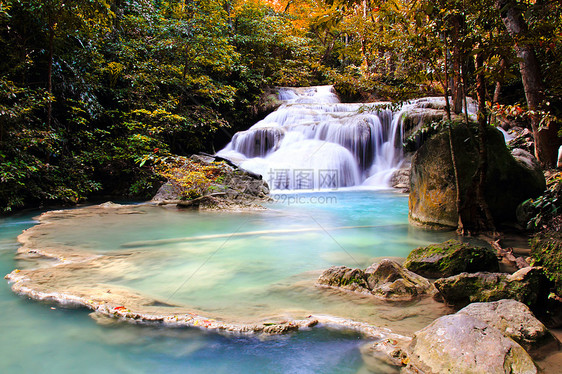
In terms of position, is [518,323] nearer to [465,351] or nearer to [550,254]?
[465,351]

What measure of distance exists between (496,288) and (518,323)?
47 cm

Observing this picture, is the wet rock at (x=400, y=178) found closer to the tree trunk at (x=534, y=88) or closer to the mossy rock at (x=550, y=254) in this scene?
the tree trunk at (x=534, y=88)

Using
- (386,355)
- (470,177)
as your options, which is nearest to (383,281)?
(386,355)

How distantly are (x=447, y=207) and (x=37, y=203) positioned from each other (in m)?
9.38

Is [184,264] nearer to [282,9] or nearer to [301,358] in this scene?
[301,358]

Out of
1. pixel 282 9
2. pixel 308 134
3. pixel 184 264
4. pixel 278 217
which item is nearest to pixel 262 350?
pixel 184 264

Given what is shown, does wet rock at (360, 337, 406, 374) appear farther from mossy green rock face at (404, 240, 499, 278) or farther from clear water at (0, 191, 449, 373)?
mossy green rock face at (404, 240, 499, 278)

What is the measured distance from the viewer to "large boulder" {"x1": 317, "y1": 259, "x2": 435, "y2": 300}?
8.46ft

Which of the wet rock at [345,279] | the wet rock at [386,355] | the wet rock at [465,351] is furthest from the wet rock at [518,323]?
the wet rock at [345,279]

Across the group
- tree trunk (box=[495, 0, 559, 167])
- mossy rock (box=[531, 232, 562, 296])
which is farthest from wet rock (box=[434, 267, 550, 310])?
tree trunk (box=[495, 0, 559, 167])

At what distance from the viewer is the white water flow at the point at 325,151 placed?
1180 centimetres

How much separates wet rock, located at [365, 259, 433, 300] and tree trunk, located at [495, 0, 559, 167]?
3545 mm

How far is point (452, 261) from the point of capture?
9.73 ft

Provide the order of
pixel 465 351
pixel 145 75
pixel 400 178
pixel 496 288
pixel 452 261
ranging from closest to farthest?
pixel 465 351 < pixel 496 288 < pixel 452 261 < pixel 145 75 < pixel 400 178
